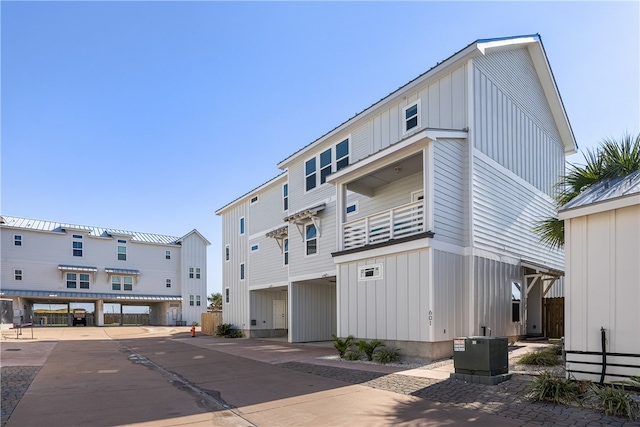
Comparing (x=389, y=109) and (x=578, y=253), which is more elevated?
(x=389, y=109)

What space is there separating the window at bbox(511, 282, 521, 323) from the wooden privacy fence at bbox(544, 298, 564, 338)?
2.09 m

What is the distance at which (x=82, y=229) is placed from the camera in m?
41.0

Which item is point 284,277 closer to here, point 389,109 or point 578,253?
point 389,109

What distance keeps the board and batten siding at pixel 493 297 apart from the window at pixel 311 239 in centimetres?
740

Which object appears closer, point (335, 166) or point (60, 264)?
point (335, 166)

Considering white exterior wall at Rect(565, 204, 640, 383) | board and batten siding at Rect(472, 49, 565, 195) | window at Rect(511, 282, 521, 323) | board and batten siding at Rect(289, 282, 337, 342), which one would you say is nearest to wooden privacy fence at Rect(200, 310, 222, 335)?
board and batten siding at Rect(289, 282, 337, 342)

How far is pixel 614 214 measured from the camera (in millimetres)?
7965

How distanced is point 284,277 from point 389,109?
10.4m

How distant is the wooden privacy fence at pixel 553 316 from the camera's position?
16812mm

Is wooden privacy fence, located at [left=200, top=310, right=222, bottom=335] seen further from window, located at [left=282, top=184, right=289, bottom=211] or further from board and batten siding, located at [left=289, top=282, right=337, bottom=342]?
window, located at [left=282, top=184, right=289, bottom=211]

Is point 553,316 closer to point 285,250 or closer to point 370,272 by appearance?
point 370,272

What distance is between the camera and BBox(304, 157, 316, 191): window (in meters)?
20.0

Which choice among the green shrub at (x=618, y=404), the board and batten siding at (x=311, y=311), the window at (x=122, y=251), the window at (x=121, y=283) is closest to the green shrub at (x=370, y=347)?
the green shrub at (x=618, y=404)

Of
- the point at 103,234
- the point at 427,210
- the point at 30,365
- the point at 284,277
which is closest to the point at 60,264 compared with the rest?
the point at 103,234
